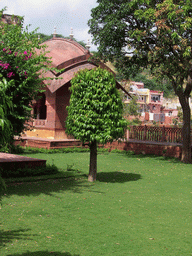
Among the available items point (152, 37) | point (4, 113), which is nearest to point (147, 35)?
point (152, 37)

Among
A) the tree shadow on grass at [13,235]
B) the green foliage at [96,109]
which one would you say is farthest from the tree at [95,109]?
the tree shadow on grass at [13,235]

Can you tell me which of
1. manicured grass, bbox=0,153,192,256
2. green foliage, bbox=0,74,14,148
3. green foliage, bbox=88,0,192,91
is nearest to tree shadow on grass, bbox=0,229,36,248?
manicured grass, bbox=0,153,192,256

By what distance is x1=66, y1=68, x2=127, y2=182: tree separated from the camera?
10.1 metres

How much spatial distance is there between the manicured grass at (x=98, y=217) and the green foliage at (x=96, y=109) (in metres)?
1.65

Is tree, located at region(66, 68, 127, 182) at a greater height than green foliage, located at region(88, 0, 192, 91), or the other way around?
green foliage, located at region(88, 0, 192, 91)

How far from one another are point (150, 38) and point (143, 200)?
1070 cm

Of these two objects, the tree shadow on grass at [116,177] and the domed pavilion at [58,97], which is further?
the domed pavilion at [58,97]

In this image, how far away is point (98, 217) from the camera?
691 centimetres

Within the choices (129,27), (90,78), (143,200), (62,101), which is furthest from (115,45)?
(143,200)

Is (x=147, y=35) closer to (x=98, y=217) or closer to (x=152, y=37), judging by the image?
(x=152, y=37)

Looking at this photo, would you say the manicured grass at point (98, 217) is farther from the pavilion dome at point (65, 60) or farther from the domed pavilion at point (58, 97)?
the pavilion dome at point (65, 60)

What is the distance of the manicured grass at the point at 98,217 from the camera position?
5215 mm

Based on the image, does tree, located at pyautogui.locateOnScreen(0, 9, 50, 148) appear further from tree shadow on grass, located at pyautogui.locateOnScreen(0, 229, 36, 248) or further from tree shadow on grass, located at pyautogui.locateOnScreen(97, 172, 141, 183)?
tree shadow on grass, located at pyautogui.locateOnScreen(97, 172, 141, 183)

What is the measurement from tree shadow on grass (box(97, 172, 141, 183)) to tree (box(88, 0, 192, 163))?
558cm
